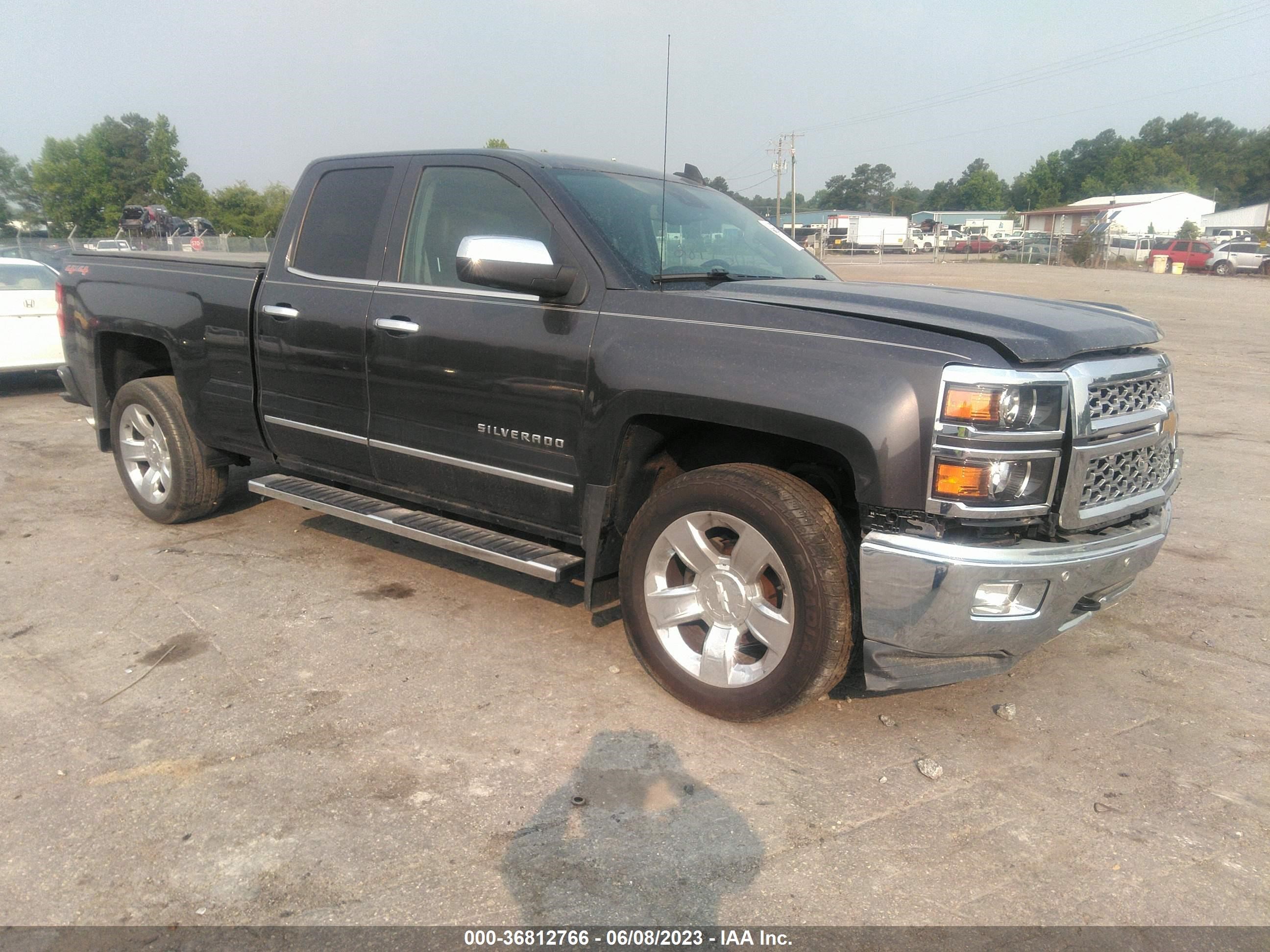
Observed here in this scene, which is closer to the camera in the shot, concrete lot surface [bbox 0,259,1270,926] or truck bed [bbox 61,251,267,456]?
concrete lot surface [bbox 0,259,1270,926]

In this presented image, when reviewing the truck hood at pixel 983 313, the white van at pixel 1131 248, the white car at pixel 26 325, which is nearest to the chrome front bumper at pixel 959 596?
the truck hood at pixel 983 313

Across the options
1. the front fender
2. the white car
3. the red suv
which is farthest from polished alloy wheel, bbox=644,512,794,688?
the red suv

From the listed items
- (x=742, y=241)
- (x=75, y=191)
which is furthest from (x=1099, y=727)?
(x=75, y=191)

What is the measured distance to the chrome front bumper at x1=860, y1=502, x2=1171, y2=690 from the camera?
284 cm

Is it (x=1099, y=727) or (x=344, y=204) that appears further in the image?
(x=344, y=204)

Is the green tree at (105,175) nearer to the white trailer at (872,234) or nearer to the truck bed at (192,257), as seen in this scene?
the white trailer at (872,234)

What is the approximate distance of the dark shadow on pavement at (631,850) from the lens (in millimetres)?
2455

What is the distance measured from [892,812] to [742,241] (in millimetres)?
2543

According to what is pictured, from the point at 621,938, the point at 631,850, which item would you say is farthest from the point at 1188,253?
A: the point at 621,938

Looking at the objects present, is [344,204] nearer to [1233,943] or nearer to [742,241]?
[742,241]

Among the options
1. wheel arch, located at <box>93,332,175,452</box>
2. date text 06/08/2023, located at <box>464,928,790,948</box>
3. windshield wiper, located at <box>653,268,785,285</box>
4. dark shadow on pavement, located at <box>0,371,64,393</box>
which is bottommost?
date text 06/08/2023, located at <box>464,928,790,948</box>

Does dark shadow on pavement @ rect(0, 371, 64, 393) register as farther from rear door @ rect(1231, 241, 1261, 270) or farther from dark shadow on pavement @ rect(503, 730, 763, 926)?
rear door @ rect(1231, 241, 1261, 270)

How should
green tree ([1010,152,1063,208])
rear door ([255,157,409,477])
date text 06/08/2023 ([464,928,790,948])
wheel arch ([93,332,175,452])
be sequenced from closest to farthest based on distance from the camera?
date text 06/08/2023 ([464,928,790,948]), rear door ([255,157,409,477]), wheel arch ([93,332,175,452]), green tree ([1010,152,1063,208])

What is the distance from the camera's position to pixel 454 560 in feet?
16.5
